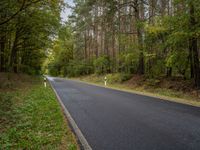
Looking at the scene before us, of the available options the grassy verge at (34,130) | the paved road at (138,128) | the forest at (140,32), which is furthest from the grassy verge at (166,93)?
the grassy verge at (34,130)

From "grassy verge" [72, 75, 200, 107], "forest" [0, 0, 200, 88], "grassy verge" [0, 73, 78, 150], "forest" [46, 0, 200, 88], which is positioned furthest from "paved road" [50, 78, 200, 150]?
"forest" [46, 0, 200, 88]

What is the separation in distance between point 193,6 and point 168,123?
31.3ft

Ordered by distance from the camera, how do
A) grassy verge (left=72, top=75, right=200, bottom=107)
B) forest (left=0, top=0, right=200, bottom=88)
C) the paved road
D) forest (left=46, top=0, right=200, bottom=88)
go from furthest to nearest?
forest (left=46, top=0, right=200, bottom=88) → forest (left=0, top=0, right=200, bottom=88) → grassy verge (left=72, top=75, right=200, bottom=107) → the paved road

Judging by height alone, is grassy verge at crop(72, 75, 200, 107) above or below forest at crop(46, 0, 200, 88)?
below

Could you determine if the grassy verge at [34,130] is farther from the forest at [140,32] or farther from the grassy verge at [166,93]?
the grassy verge at [166,93]

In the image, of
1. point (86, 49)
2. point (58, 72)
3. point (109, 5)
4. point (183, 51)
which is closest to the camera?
point (183, 51)

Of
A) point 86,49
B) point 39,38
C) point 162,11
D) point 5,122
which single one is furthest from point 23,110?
point 86,49

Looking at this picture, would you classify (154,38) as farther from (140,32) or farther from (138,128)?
(138,128)

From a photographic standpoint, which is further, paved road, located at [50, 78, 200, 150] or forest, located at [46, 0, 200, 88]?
forest, located at [46, 0, 200, 88]

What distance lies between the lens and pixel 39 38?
2334 cm

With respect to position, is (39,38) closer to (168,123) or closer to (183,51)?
(183,51)

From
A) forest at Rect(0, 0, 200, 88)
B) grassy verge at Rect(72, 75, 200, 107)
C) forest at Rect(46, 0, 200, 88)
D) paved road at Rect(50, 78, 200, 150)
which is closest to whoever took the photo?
paved road at Rect(50, 78, 200, 150)

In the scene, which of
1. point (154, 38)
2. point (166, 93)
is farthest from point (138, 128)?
point (154, 38)

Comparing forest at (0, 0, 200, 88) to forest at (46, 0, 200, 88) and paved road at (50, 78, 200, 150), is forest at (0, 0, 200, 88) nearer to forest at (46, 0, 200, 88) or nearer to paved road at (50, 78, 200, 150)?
forest at (46, 0, 200, 88)
